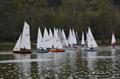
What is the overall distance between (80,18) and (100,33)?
9.38 m

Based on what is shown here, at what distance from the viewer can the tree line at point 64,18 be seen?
158 meters

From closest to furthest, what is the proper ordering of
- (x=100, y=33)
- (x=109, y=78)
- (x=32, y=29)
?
1. (x=109, y=78)
2. (x=32, y=29)
3. (x=100, y=33)

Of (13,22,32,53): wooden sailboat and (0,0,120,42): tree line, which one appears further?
(0,0,120,42): tree line

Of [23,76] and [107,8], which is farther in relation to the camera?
[107,8]

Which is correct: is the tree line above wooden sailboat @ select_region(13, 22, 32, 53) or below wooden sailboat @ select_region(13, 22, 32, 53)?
above

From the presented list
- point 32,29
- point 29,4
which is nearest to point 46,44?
point 32,29

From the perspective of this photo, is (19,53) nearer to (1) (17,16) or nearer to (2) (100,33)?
(1) (17,16)

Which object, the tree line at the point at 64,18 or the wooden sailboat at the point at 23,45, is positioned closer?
the wooden sailboat at the point at 23,45

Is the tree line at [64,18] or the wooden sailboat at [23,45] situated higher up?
the tree line at [64,18]

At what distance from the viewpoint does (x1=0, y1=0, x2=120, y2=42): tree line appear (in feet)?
517

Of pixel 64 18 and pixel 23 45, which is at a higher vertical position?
pixel 64 18

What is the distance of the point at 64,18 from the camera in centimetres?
17662

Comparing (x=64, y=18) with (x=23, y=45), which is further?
(x=64, y=18)

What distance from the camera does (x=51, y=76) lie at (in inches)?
1912
